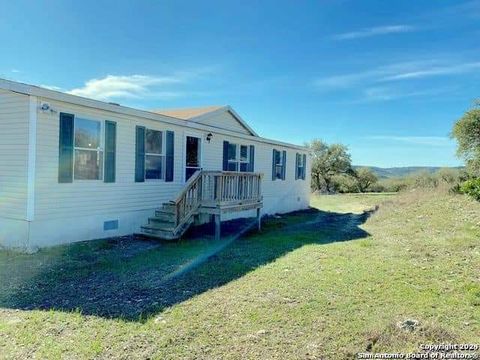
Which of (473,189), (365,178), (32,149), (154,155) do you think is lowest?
(473,189)

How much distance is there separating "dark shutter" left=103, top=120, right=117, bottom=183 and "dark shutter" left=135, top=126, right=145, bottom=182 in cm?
70

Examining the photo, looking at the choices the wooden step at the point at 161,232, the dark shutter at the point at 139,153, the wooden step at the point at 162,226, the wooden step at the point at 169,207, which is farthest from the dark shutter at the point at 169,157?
the wooden step at the point at 161,232

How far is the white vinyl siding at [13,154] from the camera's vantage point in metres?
7.10

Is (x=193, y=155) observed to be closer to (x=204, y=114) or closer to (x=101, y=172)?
(x=204, y=114)

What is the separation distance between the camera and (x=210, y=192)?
10.1 metres

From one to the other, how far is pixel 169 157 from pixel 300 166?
9.99 m

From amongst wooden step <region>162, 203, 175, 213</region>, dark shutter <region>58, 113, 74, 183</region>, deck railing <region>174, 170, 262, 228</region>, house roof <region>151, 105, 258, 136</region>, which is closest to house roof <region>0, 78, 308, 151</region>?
dark shutter <region>58, 113, 74, 183</region>

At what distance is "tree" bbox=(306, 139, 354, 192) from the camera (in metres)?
35.2

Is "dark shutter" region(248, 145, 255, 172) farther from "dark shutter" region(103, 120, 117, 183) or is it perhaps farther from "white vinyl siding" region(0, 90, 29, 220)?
"white vinyl siding" region(0, 90, 29, 220)

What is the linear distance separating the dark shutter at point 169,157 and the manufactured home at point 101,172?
0.03 m

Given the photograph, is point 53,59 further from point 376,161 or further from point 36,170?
point 376,161

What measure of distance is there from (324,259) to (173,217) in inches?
155

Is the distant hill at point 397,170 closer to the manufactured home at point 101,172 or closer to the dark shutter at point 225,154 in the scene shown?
the dark shutter at point 225,154

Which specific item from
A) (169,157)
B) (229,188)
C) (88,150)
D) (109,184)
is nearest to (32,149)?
(88,150)
